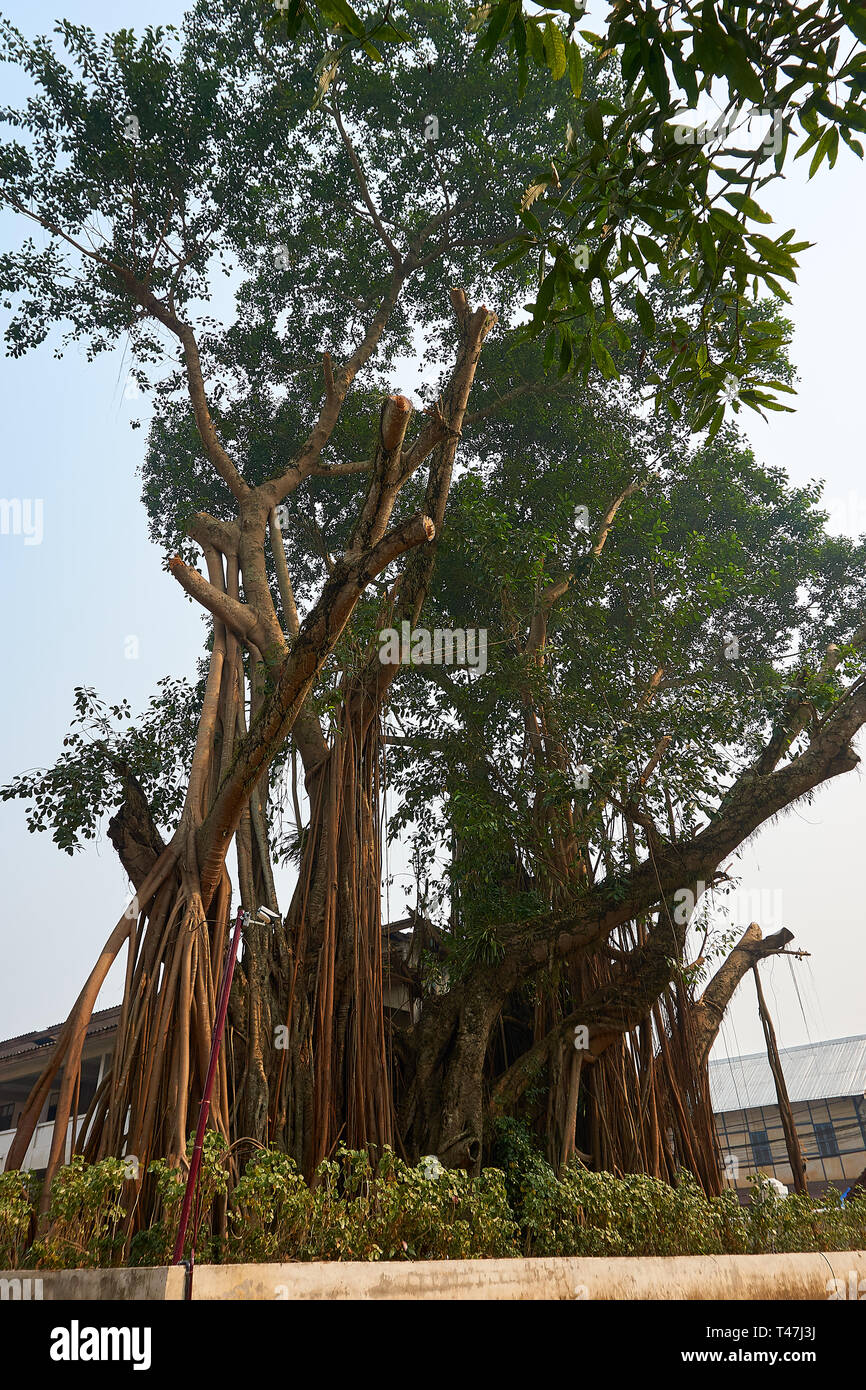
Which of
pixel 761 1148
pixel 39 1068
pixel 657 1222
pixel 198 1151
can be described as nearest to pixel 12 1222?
pixel 198 1151

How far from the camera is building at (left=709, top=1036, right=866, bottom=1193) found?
11953 mm

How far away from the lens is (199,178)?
7.21 metres

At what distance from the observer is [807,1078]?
12.8m

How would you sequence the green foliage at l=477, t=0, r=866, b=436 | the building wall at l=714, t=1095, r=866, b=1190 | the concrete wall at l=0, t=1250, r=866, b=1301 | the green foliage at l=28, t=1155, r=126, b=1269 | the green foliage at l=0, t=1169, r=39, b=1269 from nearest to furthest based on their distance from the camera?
the green foliage at l=477, t=0, r=866, b=436, the concrete wall at l=0, t=1250, r=866, b=1301, the green foliage at l=28, t=1155, r=126, b=1269, the green foliage at l=0, t=1169, r=39, b=1269, the building wall at l=714, t=1095, r=866, b=1190

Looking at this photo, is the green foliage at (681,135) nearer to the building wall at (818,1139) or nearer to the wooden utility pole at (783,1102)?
the wooden utility pole at (783,1102)

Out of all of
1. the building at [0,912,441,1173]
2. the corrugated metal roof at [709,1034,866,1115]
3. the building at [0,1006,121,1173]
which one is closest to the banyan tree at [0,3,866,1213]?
the building at [0,912,441,1173]

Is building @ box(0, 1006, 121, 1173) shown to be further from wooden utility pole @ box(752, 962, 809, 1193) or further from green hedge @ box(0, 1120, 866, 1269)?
wooden utility pole @ box(752, 962, 809, 1193)

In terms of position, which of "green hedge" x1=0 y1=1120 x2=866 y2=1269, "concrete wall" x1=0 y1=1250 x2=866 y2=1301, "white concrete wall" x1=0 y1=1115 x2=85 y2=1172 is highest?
"white concrete wall" x1=0 y1=1115 x2=85 y2=1172

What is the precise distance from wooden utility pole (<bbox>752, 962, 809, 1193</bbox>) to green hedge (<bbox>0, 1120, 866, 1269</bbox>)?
164 centimetres

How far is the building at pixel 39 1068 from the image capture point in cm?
777

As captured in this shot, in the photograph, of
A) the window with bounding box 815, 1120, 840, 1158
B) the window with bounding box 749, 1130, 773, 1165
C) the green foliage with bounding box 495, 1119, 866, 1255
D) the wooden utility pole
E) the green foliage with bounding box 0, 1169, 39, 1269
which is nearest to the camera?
the green foliage with bounding box 0, 1169, 39, 1269

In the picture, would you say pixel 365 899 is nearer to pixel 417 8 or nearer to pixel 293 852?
pixel 293 852

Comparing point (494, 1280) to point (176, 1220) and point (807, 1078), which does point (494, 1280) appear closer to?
point (176, 1220)
